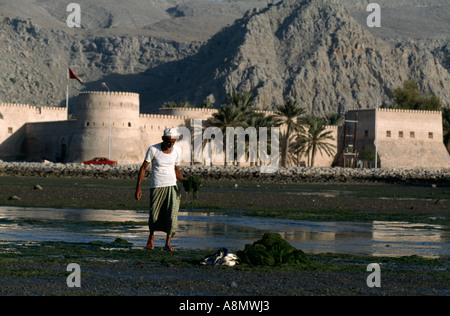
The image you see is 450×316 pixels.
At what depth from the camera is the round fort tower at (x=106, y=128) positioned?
57.2 metres

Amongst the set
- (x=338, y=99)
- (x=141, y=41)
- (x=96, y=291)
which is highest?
(x=141, y=41)

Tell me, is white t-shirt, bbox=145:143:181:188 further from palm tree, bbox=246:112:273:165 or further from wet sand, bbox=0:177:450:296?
palm tree, bbox=246:112:273:165

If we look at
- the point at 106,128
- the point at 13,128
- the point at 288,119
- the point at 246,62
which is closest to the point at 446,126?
the point at 288,119

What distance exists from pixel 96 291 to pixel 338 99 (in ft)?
334

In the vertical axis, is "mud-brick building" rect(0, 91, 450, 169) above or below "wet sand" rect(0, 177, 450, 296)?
above

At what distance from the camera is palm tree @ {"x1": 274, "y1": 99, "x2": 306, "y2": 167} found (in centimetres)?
6312

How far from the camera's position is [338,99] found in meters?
108

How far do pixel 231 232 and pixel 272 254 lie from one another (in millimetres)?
4184

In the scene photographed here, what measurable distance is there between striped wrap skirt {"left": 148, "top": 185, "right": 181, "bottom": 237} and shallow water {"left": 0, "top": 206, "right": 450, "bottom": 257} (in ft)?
2.30

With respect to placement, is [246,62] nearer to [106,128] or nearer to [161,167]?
[106,128]

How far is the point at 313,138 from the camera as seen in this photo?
64250 mm

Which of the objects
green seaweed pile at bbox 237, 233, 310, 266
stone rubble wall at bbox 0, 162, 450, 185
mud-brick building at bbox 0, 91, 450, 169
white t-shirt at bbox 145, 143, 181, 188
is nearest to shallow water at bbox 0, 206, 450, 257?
white t-shirt at bbox 145, 143, 181, 188
